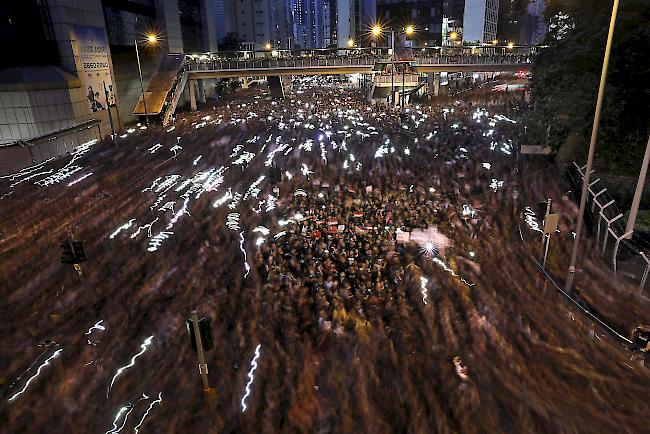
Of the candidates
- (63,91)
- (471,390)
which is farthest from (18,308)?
(63,91)

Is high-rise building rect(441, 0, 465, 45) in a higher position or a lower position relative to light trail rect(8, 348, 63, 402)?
higher

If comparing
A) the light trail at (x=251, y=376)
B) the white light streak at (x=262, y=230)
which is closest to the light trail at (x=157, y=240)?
the white light streak at (x=262, y=230)

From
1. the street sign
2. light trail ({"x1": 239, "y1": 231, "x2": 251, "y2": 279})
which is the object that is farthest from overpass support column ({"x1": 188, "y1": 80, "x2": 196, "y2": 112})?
the street sign

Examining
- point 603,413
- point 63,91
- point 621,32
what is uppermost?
point 621,32

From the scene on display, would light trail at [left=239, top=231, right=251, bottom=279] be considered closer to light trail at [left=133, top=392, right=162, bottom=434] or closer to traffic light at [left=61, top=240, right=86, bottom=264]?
traffic light at [left=61, top=240, right=86, bottom=264]

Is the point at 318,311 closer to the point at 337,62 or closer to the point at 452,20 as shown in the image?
the point at 337,62

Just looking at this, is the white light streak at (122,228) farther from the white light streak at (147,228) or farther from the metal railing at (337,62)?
the metal railing at (337,62)

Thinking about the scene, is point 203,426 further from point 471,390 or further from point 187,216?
point 187,216
